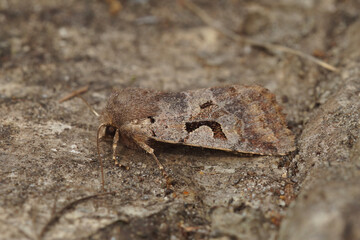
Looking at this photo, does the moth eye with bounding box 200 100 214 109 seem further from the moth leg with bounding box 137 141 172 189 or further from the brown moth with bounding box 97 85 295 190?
the moth leg with bounding box 137 141 172 189

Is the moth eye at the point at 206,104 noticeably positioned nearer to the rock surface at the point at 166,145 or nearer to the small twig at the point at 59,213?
the rock surface at the point at 166,145

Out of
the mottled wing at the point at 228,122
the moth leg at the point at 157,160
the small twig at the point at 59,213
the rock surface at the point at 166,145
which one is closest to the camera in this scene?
the small twig at the point at 59,213

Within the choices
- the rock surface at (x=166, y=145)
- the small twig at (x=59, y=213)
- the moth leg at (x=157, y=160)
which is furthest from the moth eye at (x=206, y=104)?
the small twig at (x=59, y=213)

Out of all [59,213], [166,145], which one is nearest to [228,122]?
[166,145]

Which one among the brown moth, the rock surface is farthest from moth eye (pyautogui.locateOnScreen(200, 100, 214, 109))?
the rock surface

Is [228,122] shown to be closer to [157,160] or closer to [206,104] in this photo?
[206,104]

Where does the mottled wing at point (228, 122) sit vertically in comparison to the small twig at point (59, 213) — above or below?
above

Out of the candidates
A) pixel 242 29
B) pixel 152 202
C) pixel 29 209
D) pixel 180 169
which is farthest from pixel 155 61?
pixel 29 209
